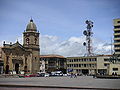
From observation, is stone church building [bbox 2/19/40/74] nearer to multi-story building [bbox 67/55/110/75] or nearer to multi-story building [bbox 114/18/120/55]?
multi-story building [bbox 67/55/110/75]

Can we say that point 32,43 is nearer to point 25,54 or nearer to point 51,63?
point 25,54

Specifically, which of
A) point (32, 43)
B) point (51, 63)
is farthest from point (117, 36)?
point (51, 63)

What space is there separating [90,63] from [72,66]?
8050 millimetres

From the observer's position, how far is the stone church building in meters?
85.4

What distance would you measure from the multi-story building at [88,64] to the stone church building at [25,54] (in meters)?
15.9

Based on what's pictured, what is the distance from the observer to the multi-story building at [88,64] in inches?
3890

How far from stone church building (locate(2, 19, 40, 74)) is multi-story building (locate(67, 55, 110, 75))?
1590 centimetres

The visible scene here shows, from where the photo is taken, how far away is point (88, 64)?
102m

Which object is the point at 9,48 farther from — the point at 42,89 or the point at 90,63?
the point at 42,89

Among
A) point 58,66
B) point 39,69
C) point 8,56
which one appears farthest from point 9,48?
point 58,66

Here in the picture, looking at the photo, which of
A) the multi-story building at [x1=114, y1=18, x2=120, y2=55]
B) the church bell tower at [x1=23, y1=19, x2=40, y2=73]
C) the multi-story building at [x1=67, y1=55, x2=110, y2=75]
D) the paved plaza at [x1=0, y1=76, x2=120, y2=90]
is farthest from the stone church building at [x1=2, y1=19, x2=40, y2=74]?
the paved plaza at [x1=0, y1=76, x2=120, y2=90]

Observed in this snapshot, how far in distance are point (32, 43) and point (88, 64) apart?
24.6m

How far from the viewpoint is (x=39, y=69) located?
324ft

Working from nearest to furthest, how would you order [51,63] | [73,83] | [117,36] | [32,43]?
[73,83] → [117,36] → [32,43] → [51,63]
